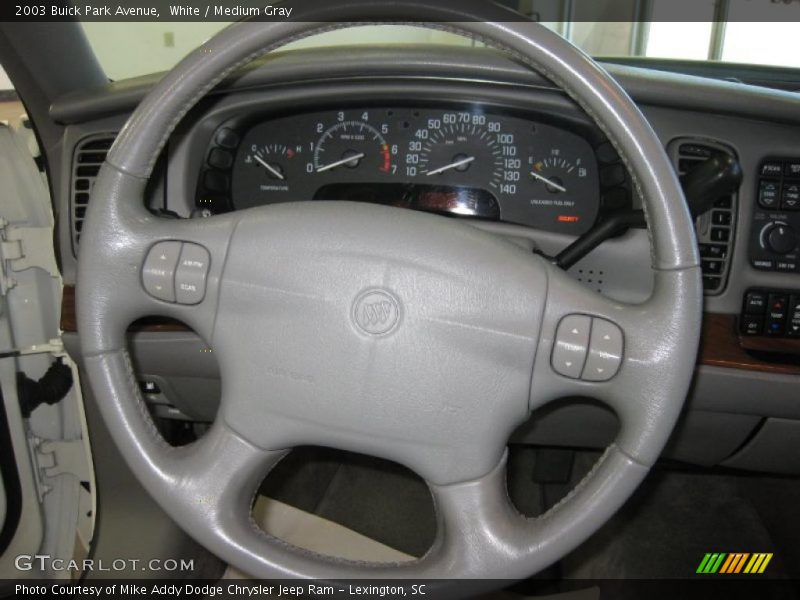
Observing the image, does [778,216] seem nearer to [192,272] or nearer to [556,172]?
[556,172]

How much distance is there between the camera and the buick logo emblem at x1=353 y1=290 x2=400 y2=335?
0.70 m

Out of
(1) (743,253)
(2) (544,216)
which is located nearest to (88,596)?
(2) (544,216)

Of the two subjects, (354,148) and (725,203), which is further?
(354,148)

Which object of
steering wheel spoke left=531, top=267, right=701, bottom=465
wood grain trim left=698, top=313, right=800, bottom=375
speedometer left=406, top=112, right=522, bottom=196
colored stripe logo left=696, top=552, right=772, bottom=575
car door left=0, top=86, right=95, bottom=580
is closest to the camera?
steering wheel spoke left=531, top=267, right=701, bottom=465

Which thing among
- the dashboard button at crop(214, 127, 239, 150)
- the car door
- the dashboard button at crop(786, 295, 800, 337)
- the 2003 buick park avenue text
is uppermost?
the 2003 buick park avenue text

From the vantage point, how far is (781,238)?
100cm

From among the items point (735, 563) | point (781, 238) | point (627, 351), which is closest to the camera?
point (627, 351)

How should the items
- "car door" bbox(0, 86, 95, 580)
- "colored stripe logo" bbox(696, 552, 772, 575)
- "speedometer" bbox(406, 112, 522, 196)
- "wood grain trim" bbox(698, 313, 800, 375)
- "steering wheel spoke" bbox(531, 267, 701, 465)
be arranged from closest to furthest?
"steering wheel spoke" bbox(531, 267, 701, 465), "wood grain trim" bbox(698, 313, 800, 375), "speedometer" bbox(406, 112, 522, 196), "car door" bbox(0, 86, 95, 580), "colored stripe logo" bbox(696, 552, 772, 575)

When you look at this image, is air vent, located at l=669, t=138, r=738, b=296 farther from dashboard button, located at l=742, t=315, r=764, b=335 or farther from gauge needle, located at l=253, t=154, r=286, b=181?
gauge needle, located at l=253, t=154, r=286, b=181

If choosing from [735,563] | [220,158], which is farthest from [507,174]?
[735,563]

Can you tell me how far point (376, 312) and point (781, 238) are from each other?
67 cm

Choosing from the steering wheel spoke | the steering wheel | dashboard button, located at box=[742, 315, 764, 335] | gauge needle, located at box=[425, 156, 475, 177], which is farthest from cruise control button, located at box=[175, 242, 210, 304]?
dashboard button, located at box=[742, 315, 764, 335]

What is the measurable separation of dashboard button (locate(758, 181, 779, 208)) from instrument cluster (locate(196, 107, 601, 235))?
23cm

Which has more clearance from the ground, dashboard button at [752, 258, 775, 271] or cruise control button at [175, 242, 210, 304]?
cruise control button at [175, 242, 210, 304]
